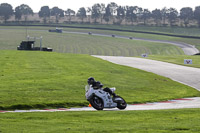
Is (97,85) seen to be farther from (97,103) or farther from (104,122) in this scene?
(104,122)

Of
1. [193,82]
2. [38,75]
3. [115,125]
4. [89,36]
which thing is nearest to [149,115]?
[115,125]

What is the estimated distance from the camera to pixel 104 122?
15.3 metres

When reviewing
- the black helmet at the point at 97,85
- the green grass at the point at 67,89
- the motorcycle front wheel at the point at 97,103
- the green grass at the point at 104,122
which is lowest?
the green grass at the point at 67,89

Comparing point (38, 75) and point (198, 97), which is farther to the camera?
point (38, 75)

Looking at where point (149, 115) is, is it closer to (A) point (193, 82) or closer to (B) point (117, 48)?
(A) point (193, 82)

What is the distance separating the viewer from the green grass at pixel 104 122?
1344 cm

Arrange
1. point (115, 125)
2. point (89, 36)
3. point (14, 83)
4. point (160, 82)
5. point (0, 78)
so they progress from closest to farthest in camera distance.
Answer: point (115, 125) < point (14, 83) < point (0, 78) < point (160, 82) < point (89, 36)

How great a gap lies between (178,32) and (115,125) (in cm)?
16454

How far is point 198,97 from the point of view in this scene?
30156mm

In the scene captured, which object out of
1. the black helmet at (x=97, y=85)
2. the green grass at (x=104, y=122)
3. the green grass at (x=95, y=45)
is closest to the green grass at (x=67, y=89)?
the black helmet at (x=97, y=85)

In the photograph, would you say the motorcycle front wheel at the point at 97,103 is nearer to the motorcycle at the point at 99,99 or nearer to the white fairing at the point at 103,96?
the motorcycle at the point at 99,99

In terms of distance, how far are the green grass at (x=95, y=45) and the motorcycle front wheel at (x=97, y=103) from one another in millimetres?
85162

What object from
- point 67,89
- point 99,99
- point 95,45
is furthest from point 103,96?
point 95,45

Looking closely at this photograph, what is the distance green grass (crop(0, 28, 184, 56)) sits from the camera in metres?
111
